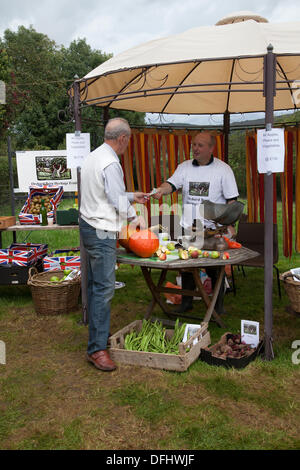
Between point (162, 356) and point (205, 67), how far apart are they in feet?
11.6

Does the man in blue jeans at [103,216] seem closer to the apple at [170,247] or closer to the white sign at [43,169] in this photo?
the apple at [170,247]

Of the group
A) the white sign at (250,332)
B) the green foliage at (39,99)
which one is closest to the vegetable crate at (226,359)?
the white sign at (250,332)

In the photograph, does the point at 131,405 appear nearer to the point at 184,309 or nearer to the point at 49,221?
the point at 184,309

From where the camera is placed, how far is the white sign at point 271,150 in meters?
3.12

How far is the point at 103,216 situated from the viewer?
126 inches

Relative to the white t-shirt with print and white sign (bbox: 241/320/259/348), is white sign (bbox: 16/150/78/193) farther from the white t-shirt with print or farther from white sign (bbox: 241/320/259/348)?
white sign (bbox: 241/320/259/348)

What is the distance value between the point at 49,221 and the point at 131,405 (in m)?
2.77

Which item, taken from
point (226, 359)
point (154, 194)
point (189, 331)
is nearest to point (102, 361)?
point (189, 331)

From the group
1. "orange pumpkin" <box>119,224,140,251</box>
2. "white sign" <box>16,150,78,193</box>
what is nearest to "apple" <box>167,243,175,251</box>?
"orange pumpkin" <box>119,224,140,251</box>

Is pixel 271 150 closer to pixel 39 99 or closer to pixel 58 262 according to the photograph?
pixel 58 262

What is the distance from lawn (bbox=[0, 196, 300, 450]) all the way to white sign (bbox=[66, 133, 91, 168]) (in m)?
1.56

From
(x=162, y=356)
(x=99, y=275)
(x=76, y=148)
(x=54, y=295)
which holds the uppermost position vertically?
(x=76, y=148)

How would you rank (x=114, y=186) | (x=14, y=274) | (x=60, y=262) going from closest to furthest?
(x=114, y=186) → (x=14, y=274) → (x=60, y=262)

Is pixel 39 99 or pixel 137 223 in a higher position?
pixel 39 99
